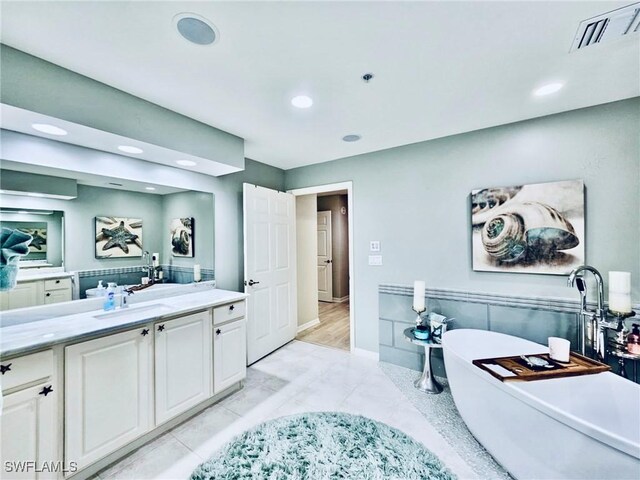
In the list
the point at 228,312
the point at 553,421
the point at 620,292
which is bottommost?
the point at 553,421

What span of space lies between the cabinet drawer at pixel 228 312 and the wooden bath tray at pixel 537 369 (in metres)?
2.00

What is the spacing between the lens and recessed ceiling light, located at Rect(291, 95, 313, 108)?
1.95m

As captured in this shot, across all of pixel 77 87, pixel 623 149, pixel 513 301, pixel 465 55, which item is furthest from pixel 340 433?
pixel 623 149

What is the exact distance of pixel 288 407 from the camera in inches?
88.4

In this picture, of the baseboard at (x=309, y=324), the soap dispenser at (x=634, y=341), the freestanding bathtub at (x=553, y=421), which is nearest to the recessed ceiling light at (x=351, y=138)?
the freestanding bathtub at (x=553, y=421)

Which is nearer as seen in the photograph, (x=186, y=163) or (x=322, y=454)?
(x=322, y=454)

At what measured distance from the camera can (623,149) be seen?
2.04m

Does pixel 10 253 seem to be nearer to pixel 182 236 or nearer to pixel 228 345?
pixel 182 236

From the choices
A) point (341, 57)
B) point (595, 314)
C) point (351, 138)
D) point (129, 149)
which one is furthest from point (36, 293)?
point (595, 314)

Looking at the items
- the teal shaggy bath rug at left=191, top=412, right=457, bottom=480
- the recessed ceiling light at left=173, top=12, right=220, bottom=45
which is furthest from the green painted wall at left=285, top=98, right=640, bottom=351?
the recessed ceiling light at left=173, top=12, right=220, bottom=45

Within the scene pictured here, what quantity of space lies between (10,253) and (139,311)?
87 centimetres

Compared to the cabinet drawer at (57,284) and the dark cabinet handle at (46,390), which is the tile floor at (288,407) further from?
the cabinet drawer at (57,284)

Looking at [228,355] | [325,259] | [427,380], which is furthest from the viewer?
[325,259]

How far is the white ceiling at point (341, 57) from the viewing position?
1.22 metres
